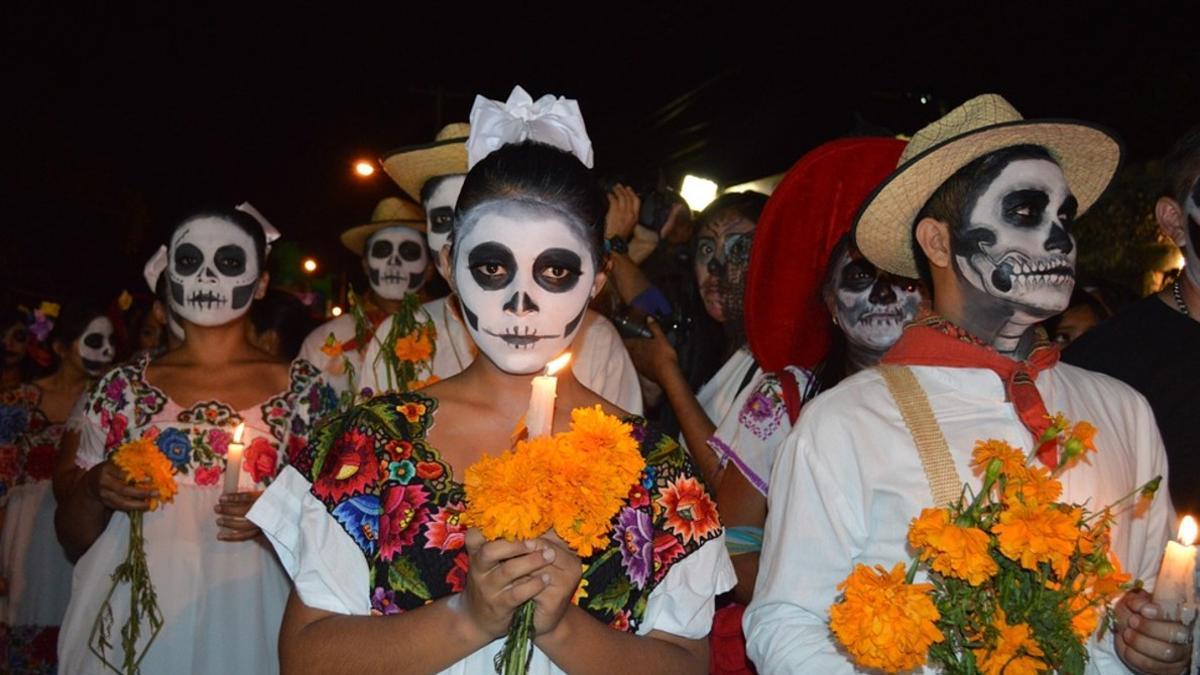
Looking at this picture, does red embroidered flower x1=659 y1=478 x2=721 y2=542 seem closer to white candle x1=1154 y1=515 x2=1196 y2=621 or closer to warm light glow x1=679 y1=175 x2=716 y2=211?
white candle x1=1154 y1=515 x2=1196 y2=621

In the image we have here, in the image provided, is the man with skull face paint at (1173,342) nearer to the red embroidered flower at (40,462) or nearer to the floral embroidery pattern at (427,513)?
the floral embroidery pattern at (427,513)

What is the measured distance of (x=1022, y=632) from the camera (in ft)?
7.90

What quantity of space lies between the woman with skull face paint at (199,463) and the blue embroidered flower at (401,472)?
6.43 feet

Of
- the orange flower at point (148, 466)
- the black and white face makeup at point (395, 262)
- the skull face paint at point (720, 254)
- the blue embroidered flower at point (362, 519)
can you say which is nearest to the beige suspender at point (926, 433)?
the blue embroidered flower at point (362, 519)

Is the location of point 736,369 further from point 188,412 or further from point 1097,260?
point 1097,260

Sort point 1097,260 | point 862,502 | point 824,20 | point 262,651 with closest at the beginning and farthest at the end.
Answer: point 862,502 < point 262,651 < point 1097,260 < point 824,20

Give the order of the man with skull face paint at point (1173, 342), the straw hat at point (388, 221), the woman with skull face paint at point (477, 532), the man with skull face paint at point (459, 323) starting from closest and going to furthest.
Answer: the woman with skull face paint at point (477, 532) < the man with skull face paint at point (1173, 342) < the man with skull face paint at point (459, 323) < the straw hat at point (388, 221)

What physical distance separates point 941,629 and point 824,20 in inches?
409

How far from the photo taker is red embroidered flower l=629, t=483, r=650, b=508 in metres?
2.91

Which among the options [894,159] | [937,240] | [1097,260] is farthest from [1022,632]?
[1097,260]

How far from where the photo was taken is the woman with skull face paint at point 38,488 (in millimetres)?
7344

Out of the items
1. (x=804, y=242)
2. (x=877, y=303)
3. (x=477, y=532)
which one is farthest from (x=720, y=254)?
(x=477, y=532)

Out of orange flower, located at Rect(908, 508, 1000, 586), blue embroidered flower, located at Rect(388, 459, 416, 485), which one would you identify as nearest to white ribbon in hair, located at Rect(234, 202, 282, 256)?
blue embroidered flower, located at Rect(388, 459, 416, 485)

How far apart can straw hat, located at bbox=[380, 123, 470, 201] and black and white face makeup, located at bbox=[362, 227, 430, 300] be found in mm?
2132
